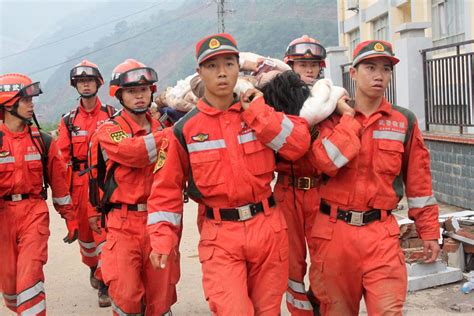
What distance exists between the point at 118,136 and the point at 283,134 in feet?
5.85

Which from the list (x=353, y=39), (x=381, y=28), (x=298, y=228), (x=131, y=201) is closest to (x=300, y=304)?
(x=298, y=228)

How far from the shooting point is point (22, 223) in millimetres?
5648

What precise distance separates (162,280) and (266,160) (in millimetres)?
1669

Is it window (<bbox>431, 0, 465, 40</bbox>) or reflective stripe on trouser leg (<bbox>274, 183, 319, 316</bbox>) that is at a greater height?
window (<bbox>431, 0, 465, 40</bbox>)

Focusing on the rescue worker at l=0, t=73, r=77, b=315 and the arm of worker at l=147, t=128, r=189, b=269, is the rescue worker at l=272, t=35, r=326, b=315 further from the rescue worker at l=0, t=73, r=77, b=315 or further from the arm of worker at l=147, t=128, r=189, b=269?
the rescue worker at l=0, t=73, r=77, b=315

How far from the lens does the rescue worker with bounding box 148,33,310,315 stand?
3.93 m

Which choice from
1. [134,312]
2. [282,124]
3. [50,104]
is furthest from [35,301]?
[50,104]

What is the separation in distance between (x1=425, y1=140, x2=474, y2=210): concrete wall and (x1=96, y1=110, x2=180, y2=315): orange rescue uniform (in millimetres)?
5464

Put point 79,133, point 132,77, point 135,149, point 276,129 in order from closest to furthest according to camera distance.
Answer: point 276,129 → point 135,149 → point 132,77 → point 79,133

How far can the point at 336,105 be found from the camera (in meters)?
4.27

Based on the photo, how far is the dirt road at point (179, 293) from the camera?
237 inches

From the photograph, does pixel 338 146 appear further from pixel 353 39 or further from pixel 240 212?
pixel 353 39

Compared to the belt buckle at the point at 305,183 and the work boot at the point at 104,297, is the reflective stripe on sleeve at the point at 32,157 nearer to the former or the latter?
the work boot at the point at 104,297

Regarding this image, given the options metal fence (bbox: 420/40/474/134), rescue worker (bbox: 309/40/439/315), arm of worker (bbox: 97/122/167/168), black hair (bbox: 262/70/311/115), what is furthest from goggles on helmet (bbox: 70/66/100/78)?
Result: metal fence (bbox: 420/40/474/134)
